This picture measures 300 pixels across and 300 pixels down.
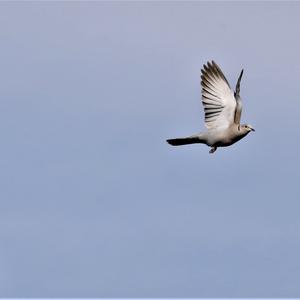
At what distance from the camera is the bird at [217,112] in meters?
25.8

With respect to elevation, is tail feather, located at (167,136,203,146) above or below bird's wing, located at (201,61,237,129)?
below

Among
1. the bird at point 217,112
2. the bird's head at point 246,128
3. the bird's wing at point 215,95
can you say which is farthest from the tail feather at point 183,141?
the bird's head at point 246,128

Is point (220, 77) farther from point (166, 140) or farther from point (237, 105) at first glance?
point (166, 140)

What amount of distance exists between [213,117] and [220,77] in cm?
151

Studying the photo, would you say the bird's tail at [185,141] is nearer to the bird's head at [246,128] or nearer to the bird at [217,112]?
the bird at [217,112]

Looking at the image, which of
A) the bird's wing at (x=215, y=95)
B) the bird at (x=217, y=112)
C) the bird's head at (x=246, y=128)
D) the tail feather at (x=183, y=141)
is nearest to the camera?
the bird's head at (x=246, y=128)

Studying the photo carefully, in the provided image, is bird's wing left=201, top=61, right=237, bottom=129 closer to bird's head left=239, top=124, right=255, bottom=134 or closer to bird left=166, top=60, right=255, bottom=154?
bird left=166, top=60, right=255, bottom=154

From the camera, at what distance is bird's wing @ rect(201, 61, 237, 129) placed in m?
26.4

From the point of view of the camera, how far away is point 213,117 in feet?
86.9

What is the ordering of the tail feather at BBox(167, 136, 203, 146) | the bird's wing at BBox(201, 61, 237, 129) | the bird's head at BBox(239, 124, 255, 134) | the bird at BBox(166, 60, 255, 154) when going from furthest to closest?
the tail feather at BBox(167, 136, 203, 146) → the bird's wing at BBox(201, 61, 237, 129) → the bird at BBox(166, 60, 255, 154) → the bird's head at BBox(239, 124, 255, 134)

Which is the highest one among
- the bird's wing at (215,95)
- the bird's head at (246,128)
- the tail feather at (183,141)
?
the bird's wing at (215,95)

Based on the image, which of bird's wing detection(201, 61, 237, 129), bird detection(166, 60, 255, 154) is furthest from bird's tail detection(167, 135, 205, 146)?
bird's wing detection(201, 61, 237, 129)

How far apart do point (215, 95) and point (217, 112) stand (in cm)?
64

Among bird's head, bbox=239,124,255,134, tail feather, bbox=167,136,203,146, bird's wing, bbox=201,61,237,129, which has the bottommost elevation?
bird's head, bbox=239,124,255,134
